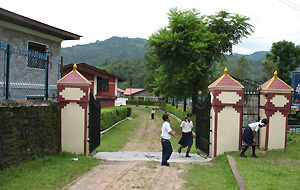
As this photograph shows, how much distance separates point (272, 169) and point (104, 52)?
16150cm

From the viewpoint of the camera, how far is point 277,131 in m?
9.19

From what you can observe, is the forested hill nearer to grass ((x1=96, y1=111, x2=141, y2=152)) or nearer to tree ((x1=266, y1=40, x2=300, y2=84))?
tree ((x1=266, y1=40, x2=300, y2=84))

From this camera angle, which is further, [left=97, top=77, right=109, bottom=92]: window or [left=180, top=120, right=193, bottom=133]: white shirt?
[left=97, top=77, right=109, bottom=92]: window

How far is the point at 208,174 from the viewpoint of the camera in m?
6.88

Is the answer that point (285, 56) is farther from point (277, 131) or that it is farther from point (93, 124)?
point (93, 124)

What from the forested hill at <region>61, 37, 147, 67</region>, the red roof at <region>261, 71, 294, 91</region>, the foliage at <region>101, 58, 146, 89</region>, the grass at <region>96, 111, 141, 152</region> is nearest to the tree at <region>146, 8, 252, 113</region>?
the grass at <region>96, 111, 141, 152</region>

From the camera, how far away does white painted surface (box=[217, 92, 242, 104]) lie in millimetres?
8867

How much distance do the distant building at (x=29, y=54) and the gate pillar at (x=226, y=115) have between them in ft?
18.8

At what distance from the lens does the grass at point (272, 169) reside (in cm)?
546

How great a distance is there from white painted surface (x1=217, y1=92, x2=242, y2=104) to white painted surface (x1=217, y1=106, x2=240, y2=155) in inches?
8.4

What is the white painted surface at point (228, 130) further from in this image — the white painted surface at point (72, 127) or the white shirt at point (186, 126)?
the white painted surface at point (72, 127)

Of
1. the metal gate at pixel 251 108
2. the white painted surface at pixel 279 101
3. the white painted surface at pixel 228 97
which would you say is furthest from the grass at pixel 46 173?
the white painted surface at pixel 279 101

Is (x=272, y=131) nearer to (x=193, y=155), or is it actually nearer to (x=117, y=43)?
(x=193, y=155)

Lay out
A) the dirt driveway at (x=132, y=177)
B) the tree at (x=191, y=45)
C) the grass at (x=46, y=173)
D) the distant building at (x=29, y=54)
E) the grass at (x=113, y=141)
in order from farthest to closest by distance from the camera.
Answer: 1. the tree at (x=191, y=45)
2. the grass at (x=113, y=141)
3. the distant building at (x=29, y=54)
4. the dirt driveway at (x=132, y=177)
5. the grass at (x=46, y=173)
